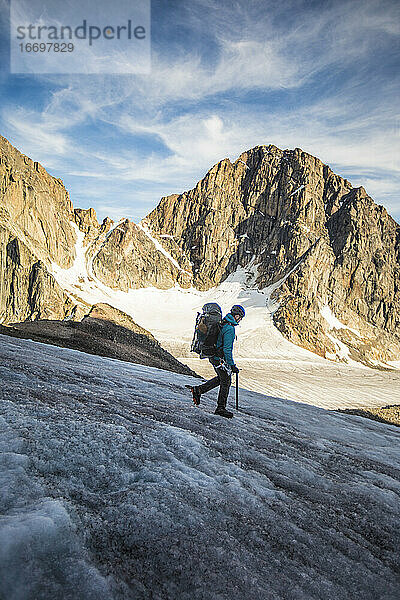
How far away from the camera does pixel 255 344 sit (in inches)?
3381

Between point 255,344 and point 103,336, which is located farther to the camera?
point 255,344

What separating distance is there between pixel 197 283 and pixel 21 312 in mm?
84329

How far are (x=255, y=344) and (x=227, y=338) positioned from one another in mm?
79579

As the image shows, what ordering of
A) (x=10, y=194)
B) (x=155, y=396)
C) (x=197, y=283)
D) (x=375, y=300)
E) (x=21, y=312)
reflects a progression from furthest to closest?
(x=197, y=283) → (x=375, y=300) → (x=10, y=194) → (x=21, y=312) → (x=155, y=396)

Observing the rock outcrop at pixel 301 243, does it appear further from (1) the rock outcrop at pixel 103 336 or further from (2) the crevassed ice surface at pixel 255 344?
(1) the rock outcrop at pixel 103 336

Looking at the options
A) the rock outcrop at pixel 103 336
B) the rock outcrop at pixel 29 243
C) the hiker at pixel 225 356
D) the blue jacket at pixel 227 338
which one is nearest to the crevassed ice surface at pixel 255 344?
the rock outcrop at pixel 29 243

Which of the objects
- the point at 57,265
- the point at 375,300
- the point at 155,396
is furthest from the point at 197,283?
the point at 155,396

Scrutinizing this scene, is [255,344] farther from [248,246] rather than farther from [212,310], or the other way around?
[248,246]

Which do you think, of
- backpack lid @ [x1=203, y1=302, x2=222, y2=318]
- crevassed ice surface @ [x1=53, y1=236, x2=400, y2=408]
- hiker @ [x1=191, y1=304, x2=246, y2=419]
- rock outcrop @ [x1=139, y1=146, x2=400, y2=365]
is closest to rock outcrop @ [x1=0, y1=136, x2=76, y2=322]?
crevassed ice surface @ [x1=53, y1=236, x2=400, y2=408]

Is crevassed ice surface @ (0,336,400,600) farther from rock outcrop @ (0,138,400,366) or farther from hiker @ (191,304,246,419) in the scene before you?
rock outcrop @ (0,138,400,366)

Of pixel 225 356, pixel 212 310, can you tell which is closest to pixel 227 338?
pixel 225 356

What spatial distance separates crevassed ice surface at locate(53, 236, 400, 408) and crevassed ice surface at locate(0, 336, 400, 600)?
36601 mm

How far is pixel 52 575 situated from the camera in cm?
260

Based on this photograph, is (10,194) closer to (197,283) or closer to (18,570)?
(197,283)
